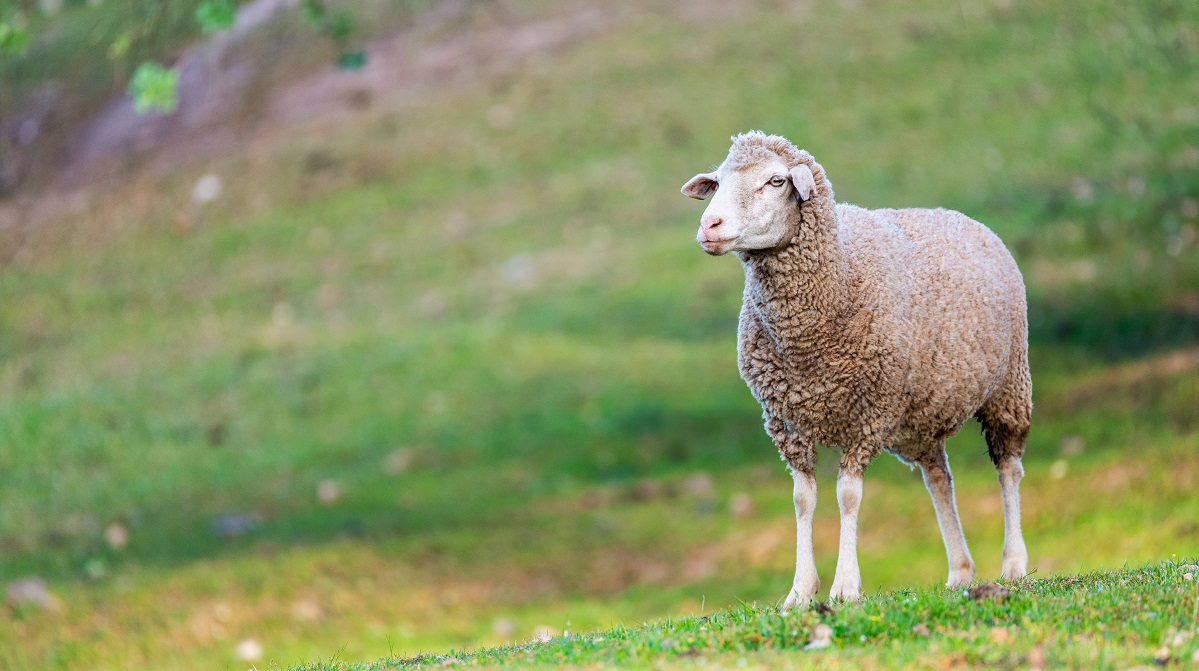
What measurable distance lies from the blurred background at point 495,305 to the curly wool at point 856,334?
1638mm

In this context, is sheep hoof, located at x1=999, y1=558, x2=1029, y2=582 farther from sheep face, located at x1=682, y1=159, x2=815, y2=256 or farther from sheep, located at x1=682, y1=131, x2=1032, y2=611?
sheep face, located at x1=682, y1=159, x2=815, y2=256

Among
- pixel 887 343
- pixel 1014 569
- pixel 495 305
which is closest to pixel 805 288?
pixel 887 343

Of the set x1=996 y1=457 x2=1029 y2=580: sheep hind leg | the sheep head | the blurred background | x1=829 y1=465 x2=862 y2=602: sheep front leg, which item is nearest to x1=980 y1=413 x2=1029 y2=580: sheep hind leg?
x1=996 y1=457 x2=1029 y2=580: sheep hind leg

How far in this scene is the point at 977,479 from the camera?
15.4m

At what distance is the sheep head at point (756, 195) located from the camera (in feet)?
25.2

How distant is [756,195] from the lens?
7.82 meters

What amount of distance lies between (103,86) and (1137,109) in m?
17.9

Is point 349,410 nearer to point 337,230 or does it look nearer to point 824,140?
point 337,230

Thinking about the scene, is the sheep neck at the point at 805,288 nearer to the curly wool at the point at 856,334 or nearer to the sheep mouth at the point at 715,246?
the curly wool at the point at 856,334

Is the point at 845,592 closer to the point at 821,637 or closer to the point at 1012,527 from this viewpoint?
the point at 821,637

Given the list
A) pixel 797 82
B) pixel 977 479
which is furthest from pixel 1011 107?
pixel 977 479

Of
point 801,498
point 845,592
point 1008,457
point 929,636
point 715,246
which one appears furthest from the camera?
point 1008,457

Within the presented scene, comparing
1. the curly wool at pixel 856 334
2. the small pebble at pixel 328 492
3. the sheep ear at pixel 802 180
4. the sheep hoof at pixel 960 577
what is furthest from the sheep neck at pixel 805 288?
the small pebble at pixel 328 492

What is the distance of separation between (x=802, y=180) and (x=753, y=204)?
0.93 feet
